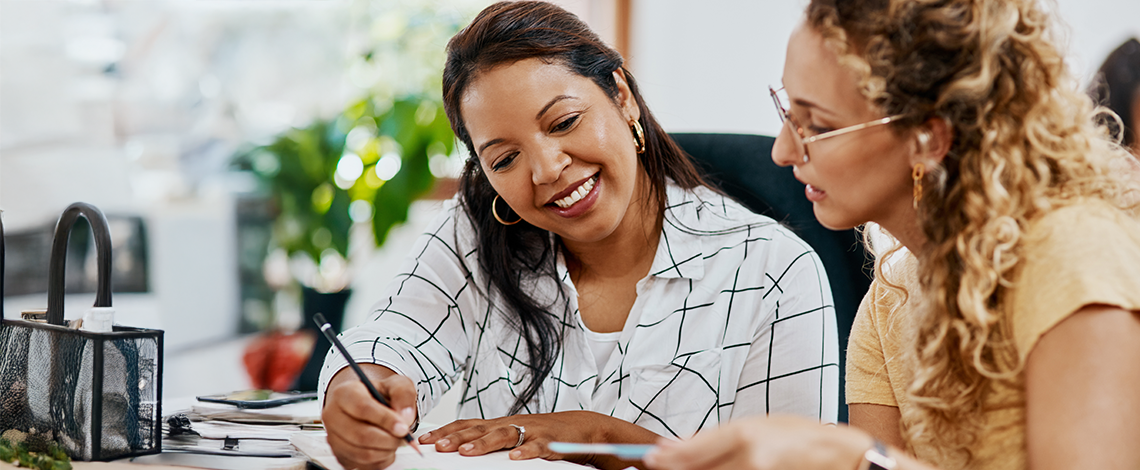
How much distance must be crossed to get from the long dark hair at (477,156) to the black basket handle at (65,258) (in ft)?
1.66

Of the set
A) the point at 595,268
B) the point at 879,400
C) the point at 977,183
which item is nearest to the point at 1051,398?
the point at 977,183

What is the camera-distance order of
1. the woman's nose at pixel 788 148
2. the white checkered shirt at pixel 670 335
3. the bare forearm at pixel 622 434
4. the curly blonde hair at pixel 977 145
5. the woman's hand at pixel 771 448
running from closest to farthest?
1. the woman's hand at pixel 771 448
2. the curly blonde hair at pixel 977 145
3. the woman's nose at pixel 788 148
4. the bare forearm at pixel 622 434
5. the white checkered shirt at pixel 670 335

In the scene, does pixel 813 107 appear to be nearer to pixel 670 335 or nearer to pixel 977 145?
pixel 977 145

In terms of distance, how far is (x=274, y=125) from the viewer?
276 centimetres

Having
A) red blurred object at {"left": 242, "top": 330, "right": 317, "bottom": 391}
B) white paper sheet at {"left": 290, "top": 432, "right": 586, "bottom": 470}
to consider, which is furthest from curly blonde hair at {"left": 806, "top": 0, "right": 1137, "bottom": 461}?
red blurred object at {"left": 242, "top": 330, "right": 317, "bottom": 391}

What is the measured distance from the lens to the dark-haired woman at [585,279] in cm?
114

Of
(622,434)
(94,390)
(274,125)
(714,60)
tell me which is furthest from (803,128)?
(274,125)

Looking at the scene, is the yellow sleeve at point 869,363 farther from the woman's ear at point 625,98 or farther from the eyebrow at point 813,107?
the woman's ear at point 625,98

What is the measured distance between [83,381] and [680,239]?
31.4 inches

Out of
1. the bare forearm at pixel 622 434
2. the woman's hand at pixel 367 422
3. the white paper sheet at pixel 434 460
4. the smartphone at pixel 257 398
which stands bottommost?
the bare forearm at pixel 622 434

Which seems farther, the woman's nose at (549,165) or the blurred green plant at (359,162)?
the blurred green plant at (359,162)

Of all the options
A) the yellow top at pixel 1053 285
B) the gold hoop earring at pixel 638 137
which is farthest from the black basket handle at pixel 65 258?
the yellow top at pixel 1053 285

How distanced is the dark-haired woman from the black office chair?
0.29 ft

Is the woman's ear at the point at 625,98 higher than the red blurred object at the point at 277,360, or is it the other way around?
the woman's ear at the point at 625,98
